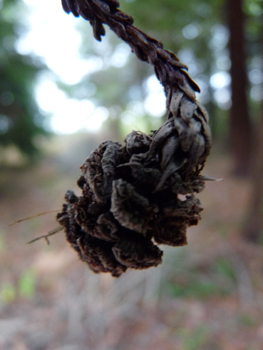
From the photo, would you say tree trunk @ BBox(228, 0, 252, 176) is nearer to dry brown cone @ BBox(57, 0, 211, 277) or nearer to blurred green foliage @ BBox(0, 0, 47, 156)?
blurred green foliage @ BBox(0, 0, 47, 156)

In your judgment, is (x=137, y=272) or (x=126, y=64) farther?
(x=126, y=64)

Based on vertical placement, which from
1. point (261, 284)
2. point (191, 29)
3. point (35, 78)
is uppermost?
point (35, 78)

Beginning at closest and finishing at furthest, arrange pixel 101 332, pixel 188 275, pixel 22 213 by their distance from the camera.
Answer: pixel 101 332 < pixel 188 275 < pixel 22 213

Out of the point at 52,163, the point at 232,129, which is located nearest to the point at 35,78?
the point at 52,163

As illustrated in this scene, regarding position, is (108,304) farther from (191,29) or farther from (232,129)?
(191,29)

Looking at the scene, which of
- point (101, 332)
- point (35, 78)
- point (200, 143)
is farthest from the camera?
point (35, 78)

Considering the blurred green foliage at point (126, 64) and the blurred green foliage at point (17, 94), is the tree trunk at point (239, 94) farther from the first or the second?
the blurred green foliage at point (17, 94)

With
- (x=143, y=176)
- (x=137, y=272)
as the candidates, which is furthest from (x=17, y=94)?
(x=143, y=176)

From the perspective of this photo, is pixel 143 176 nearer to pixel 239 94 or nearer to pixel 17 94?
pixel 239 94
